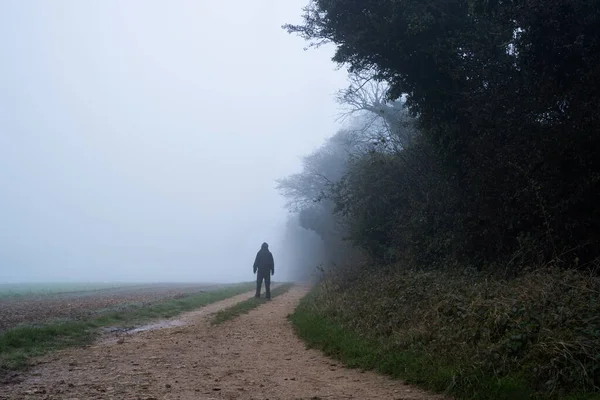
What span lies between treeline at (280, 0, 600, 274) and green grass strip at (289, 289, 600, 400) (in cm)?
348

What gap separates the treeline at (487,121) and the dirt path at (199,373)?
4569 mm

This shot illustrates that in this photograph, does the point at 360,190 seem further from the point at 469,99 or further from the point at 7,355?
the point at 7,355

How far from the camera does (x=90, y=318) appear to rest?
14.5 m

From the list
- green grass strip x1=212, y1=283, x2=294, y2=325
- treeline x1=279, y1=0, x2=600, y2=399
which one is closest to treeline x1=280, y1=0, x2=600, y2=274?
treeline x1=279, y1=0, x2=600, y2=399

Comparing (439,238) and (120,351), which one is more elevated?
(439,238)

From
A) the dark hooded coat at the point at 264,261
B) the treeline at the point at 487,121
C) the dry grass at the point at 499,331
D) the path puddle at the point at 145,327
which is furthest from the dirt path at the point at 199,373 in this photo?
the dark hooded coat at the point at 264,261

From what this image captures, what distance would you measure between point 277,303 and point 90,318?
794 cm

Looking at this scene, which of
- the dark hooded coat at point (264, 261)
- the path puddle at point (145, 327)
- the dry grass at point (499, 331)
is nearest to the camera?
the dry grass at point (499, 331)

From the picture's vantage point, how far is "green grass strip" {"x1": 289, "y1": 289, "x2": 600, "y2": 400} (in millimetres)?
5688

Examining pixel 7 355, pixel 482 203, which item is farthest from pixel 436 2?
pixel 7 355

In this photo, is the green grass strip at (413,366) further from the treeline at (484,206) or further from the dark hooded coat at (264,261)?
the dark hooded coat at (264,261)

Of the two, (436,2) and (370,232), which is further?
(370,232)

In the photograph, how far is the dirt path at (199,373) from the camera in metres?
6.49

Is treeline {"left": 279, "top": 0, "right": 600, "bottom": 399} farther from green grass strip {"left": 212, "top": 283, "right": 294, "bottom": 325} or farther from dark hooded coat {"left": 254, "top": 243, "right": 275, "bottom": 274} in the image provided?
dark hooded coat {"left": 254, "top": 243, "right": 275, "bottom": 274}
